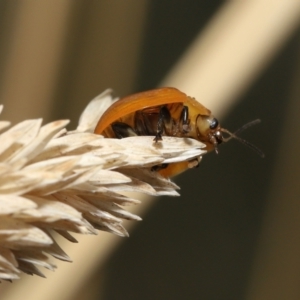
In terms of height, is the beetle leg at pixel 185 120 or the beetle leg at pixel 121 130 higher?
the beetle leg at pixel 185 120

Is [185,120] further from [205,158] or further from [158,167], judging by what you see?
[205,158]

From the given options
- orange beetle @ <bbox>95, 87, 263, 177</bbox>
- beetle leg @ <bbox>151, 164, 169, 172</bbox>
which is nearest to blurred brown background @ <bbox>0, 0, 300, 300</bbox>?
orange beetle @ <bbox>95, 87, 263, 177</bbox>

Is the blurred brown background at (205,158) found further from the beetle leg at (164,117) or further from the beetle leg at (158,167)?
the beetle leg at (158,167)

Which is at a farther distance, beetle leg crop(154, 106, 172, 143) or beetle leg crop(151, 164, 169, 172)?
beetle leg crop(154, 106, 172, 143)

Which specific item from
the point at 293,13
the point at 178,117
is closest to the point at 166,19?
the point at 293,13

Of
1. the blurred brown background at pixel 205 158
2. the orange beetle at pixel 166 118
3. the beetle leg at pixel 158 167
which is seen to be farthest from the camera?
the blurred brown background at pixel 205 158

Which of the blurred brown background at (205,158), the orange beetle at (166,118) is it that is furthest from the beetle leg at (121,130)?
the blurred brown background at (205,158)

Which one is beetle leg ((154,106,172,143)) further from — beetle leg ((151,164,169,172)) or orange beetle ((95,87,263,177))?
beetle leg ((151,164,169,172))

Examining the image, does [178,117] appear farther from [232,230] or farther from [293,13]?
[232,230]

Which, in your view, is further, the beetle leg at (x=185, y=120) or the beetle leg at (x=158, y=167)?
the beetle leg at (x=185, y=120)
